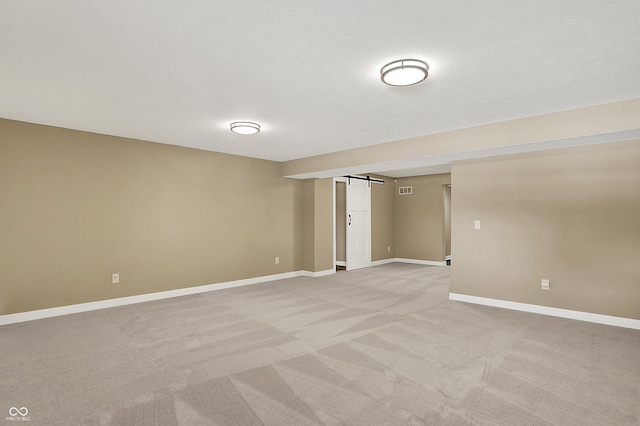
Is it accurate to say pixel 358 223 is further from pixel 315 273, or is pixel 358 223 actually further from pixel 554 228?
pixel 554 228

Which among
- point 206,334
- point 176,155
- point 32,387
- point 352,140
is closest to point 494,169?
point 352,140

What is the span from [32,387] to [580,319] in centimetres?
573

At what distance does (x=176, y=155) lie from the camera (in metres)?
5.31

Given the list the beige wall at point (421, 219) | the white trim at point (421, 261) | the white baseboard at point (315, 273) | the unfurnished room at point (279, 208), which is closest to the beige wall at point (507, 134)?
the unfurnished room at point (279, 208)

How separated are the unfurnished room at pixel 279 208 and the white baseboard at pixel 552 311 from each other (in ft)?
0.08

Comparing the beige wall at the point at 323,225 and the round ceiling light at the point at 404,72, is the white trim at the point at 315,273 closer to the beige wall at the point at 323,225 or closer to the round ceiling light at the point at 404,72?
the beige wall at the point at 323,225

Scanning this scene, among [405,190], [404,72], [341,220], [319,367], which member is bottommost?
[319,367]

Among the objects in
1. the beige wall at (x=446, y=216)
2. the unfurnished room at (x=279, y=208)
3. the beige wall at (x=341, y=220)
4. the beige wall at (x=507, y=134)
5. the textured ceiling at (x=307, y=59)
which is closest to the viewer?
the textured ceiling at (x=307, y=59)

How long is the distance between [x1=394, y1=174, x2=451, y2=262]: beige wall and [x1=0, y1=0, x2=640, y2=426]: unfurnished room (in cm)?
253

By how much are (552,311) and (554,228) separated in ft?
3.64

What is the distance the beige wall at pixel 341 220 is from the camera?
8.10m

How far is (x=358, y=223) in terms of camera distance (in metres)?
8.18

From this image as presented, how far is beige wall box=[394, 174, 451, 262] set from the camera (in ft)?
28.0

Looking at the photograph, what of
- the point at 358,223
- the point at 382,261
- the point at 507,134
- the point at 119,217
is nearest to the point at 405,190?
the point at 358,223
